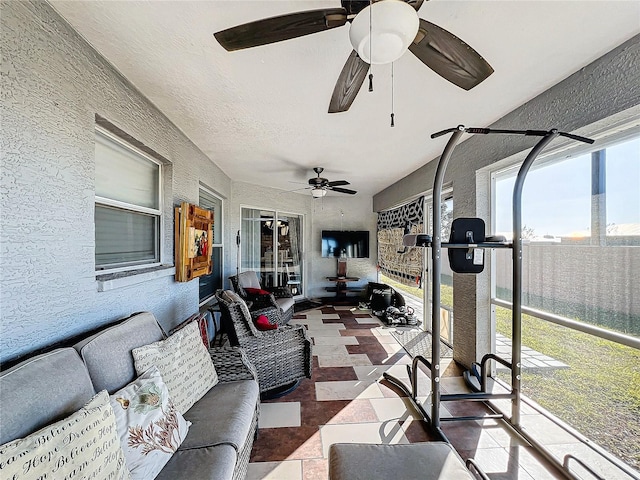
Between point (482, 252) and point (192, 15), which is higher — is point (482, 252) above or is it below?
below

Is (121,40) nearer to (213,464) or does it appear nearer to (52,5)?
(52,5)

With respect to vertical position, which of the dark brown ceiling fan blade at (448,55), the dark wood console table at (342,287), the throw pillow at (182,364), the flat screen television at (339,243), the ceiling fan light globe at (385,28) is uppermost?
the dark brown ceiling fan blade at (448,55)

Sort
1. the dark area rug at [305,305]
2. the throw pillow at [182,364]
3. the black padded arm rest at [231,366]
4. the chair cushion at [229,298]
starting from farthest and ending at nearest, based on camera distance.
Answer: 1. the dark area rug at [305,305]
2. the chair cushion at [229,298]
3. the black padded arm rest at [231,366]
4. the throw pillow at [182,364]

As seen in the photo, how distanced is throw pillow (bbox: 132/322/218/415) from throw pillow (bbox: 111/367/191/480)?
0.38 feet

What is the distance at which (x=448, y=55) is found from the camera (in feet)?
4.06

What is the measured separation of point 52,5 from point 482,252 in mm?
2915

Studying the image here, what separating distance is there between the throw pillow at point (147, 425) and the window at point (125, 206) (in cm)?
95

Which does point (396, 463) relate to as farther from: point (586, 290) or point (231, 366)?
point (586, 290)

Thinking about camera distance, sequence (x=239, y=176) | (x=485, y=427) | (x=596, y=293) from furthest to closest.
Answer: (x=239, y=176) → (x=485, y=427) → (x=596, y=293)

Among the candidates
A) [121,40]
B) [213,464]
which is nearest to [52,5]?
[121,40]

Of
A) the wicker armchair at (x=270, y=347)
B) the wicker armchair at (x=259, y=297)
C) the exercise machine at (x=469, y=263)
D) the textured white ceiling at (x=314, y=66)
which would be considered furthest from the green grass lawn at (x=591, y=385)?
the wicker armchair at (x=259, y=297)

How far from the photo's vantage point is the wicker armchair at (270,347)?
2391 mm

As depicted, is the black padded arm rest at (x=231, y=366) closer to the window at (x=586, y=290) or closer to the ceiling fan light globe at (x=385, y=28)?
the ceiling fan light globe at (x=385, y=28)

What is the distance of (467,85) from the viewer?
56.4 inches
